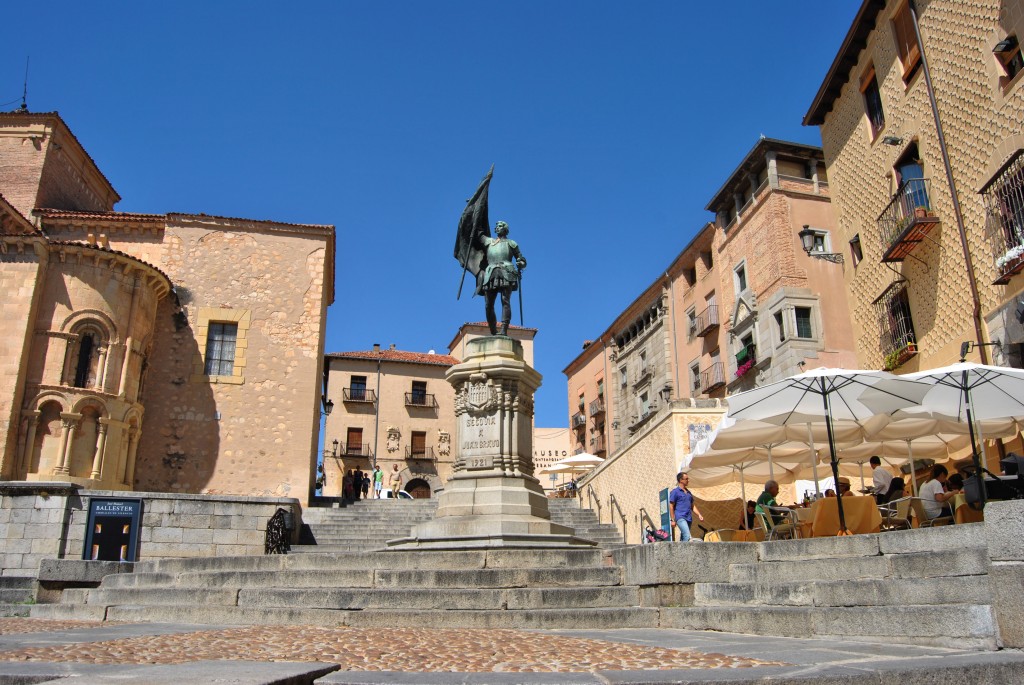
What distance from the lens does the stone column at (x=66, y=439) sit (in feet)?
61.9

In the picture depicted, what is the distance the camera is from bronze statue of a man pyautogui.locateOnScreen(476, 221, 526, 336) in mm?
13109

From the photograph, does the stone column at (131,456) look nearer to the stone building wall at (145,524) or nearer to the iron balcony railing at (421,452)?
the stone building wall at (145,524)

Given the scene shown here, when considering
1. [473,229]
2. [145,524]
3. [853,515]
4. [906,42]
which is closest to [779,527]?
[853,515]

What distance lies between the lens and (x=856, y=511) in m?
8.62

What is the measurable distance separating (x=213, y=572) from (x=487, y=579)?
143 inches

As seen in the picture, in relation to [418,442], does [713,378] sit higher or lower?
higher

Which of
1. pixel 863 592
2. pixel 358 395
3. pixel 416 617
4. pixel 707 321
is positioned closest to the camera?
pixel 863 592

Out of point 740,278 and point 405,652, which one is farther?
point 740,278

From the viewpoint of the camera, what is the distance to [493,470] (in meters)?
11.7

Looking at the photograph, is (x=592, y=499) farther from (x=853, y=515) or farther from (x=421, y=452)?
(x=421, y=452)

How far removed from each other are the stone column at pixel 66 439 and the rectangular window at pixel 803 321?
68.7 ft

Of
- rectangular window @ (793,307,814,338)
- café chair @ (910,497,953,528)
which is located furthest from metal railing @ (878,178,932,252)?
rectangular window @ (793,307,814,338)

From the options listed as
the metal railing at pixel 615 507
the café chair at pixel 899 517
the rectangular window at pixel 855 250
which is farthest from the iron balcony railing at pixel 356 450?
the café chair at pixel 899 517

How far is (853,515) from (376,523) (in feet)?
40.1
